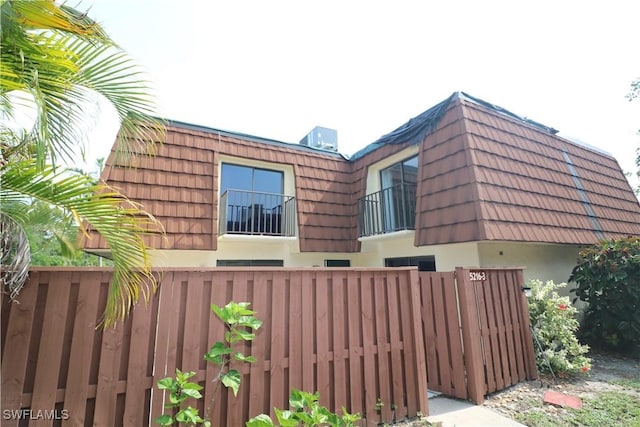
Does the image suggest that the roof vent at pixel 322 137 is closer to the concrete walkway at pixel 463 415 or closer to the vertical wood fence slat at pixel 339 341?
the vertical wood fence slat at pixel 339 341

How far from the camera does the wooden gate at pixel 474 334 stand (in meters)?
3.93

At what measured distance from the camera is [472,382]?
382 cm

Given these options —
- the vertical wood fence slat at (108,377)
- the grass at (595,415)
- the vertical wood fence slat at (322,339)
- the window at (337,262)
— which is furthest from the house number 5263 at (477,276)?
the window at (337,262)

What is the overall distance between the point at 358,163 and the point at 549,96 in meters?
6.02

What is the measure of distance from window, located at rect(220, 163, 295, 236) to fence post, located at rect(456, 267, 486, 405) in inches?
204

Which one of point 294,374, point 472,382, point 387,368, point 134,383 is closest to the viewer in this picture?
point 134,383

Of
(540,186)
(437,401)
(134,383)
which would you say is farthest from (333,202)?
(134,383)

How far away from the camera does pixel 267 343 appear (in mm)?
2781

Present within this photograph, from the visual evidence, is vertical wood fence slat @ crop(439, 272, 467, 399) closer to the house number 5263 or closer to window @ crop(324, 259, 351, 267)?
the house number 5263

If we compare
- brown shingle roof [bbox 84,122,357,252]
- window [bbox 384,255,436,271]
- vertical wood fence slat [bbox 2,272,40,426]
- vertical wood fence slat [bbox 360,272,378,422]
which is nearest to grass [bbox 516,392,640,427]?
vertical wood fence slat [bbox 360,272,378,422]

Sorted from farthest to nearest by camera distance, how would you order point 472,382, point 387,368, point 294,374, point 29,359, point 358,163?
point 358,163 → point 472,382 → point 387,368 → point 294,374 → point 29,359

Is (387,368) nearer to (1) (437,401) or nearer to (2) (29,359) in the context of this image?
(1) (437,401)

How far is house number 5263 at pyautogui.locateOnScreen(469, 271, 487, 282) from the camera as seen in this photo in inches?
166

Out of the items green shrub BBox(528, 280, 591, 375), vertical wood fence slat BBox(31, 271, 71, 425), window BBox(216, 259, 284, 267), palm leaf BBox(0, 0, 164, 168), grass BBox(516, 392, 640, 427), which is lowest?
grass BBox(516, 392, 640, 427)
